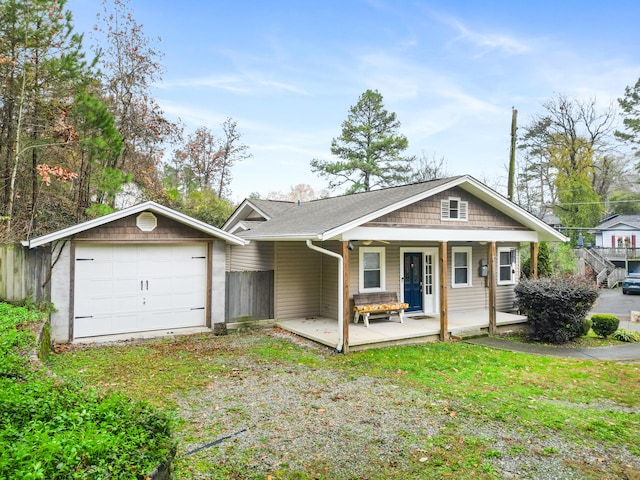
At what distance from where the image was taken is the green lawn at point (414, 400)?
4070mm

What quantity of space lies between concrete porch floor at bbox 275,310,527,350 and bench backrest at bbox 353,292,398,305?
1.91ft

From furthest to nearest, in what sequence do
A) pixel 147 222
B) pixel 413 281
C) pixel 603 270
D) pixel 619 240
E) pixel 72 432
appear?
→ 1. pixel 619 240
2. pixel 603 270
3. pixel 413 281
4. pixel 147 222
5. pixel 72 432

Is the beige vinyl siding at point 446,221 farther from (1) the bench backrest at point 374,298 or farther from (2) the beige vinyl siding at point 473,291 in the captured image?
(1) the bench backrest at point 374,298

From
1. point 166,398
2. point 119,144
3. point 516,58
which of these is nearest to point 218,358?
point 166,398

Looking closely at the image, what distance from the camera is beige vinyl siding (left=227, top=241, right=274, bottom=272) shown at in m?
12.2

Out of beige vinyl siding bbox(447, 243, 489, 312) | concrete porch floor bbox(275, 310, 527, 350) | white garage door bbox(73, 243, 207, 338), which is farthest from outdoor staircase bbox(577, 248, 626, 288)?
white garage door bbox(73, 243, 207, 338)

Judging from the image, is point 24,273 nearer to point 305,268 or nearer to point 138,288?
point 138,288

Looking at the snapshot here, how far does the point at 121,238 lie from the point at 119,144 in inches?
252

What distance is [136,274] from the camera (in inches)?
381

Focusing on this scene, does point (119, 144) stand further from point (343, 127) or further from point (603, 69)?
point (603, 69)

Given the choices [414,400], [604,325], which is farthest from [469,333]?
→ [414,400]

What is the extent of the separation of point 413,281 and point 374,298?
2015 millimetres

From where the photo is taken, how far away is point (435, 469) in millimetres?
3971

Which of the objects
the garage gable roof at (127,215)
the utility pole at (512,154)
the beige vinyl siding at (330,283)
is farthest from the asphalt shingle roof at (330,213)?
the utility pole at (512,154)
